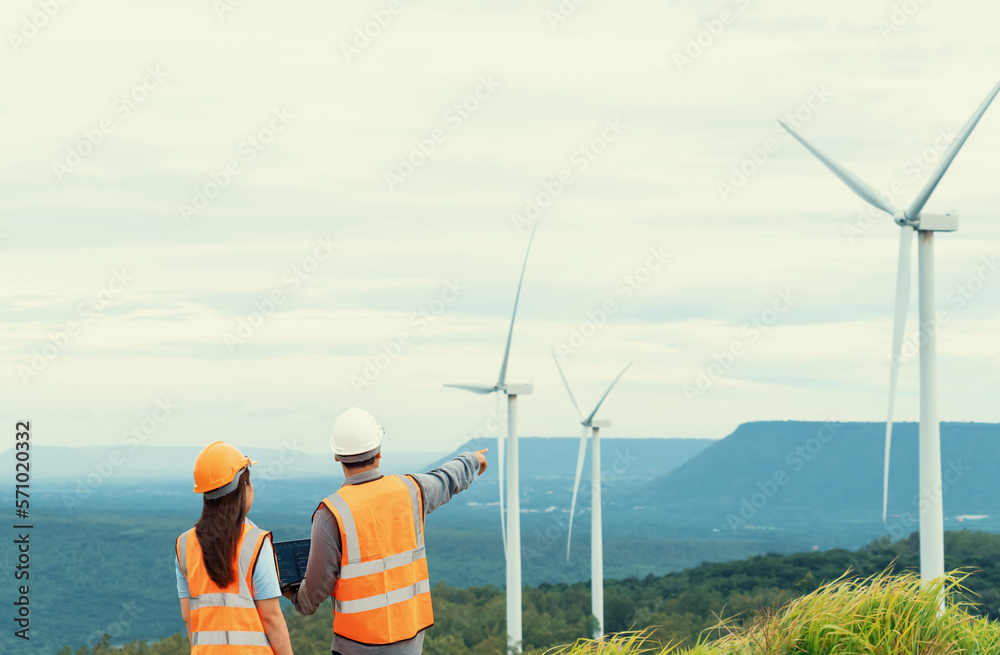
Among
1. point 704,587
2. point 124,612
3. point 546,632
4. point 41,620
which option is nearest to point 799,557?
point 704,587

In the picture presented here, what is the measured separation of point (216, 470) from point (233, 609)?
91 cm

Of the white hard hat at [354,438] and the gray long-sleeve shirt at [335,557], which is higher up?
the white hard hat at [354,438]

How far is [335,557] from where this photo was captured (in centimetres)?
654

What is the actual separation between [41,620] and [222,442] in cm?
10915

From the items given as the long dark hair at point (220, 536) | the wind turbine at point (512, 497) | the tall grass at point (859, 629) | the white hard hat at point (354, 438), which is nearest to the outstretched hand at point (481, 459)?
the white hard hat at point (354, 438)

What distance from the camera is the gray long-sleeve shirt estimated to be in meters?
6.51

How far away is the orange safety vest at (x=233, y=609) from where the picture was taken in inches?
243

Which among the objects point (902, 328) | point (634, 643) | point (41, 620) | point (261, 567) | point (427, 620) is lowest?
point (41, 620)

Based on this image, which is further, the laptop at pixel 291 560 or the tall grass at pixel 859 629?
the tall grass at pixel 859 629

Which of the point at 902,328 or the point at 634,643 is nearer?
the point at 634,643

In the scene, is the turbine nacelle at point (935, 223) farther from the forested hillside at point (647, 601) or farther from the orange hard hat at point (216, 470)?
the forested hillside at point (647, 601)

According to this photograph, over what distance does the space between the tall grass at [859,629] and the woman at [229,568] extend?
4.50 m

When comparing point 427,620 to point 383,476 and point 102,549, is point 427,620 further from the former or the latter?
point 102,549

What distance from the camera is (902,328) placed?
21.1 meters
